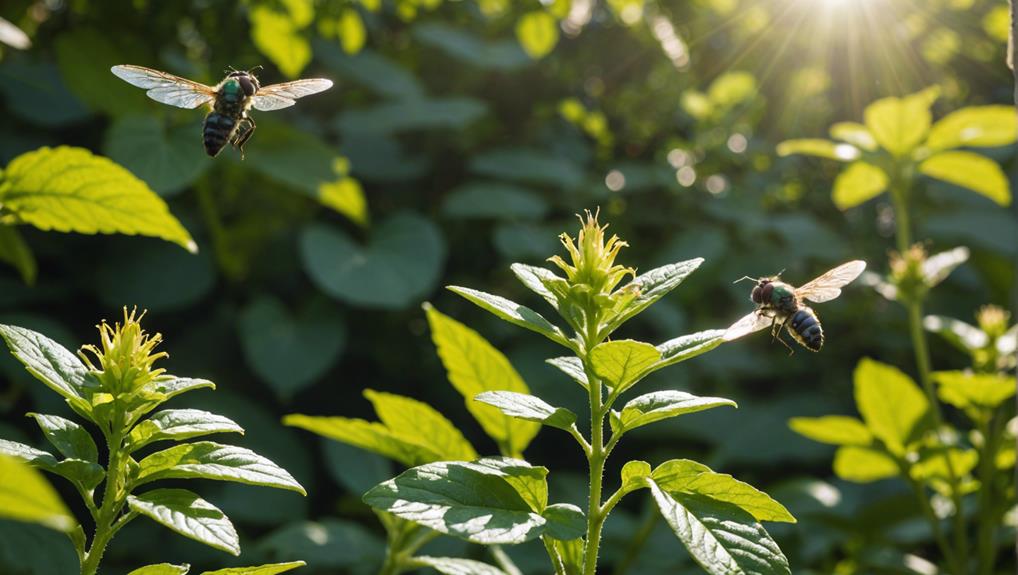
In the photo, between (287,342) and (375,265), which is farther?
(375,265)

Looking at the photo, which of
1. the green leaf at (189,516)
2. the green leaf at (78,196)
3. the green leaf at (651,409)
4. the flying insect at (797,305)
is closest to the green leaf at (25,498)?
the green leaf at (189,516)

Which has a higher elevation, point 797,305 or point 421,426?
point 797,305

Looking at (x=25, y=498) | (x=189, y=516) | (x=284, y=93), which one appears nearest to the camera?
(x=25, y=498)

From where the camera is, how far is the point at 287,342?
250 centimetres

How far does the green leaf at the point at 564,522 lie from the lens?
86 cm

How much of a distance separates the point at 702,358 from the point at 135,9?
2005 mm

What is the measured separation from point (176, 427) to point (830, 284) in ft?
2.83

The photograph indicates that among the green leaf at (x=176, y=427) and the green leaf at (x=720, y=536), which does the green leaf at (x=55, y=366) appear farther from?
the green leaf at (x=720, y=536)

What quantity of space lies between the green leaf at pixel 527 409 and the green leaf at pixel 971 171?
4.69ft

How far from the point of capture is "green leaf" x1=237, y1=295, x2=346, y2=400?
8.18 feet

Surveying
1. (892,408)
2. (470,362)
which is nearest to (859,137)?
(892,408)

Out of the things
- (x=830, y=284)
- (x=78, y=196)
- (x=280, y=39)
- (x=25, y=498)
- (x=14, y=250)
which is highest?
(x=280, y=39)

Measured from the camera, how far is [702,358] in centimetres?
306

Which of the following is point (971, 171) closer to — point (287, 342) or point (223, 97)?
point (223, 97)
